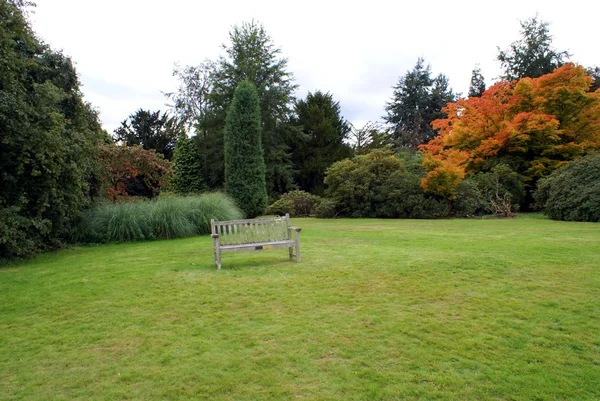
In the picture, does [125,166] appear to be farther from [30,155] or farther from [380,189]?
[380,189]

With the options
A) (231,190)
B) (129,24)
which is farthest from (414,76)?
(129,24)

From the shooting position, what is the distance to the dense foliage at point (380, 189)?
1688 centimetres

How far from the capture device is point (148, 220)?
1127 centimetres

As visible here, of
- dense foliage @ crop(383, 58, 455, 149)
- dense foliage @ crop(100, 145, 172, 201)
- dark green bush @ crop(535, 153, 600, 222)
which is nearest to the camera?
dark green bush @ crop(535, 153, 600, 222)

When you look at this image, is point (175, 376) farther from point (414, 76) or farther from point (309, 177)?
point (414, 76)

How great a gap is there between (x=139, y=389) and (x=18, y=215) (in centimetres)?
695

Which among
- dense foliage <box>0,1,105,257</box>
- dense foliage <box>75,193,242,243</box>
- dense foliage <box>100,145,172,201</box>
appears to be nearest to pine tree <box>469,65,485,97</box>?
dense foliage <box>100,145,172,201</box>

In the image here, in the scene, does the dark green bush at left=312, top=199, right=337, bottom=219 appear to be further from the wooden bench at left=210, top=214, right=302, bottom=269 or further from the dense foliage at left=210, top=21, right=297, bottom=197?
the wooden bench at left=210, top=214, right=302, bottom=269

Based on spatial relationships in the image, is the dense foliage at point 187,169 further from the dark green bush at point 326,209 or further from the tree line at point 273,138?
the dark green bush at point 326,209

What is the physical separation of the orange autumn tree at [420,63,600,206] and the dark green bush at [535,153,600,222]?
3.49 m

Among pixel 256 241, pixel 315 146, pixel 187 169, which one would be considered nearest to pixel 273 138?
pixel 315 146

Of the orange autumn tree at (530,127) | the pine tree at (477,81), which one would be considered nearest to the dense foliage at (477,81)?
the pine tree at (477,81)

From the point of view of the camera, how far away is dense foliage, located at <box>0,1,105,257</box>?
761 centimetres

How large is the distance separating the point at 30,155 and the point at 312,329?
23.4 ft
